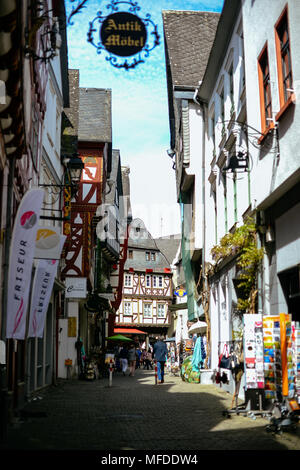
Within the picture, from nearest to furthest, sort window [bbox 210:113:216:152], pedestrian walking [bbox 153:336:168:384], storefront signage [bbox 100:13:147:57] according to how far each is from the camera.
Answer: storefront signage [bbox 100:13:147:57] → pedestrian walking [bbox 153:336:168:384] → window [bbox 210:113:216:152]

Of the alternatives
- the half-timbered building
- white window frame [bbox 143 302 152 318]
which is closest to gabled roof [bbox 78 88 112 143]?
the half-timbered building

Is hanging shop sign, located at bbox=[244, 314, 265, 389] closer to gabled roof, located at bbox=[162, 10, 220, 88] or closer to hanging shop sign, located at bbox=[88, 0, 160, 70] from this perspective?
hanging shop sign, located at bbox=[88, 0, 160, 70]

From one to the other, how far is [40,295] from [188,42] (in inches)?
732

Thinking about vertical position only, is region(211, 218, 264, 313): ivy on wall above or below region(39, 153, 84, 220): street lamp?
below

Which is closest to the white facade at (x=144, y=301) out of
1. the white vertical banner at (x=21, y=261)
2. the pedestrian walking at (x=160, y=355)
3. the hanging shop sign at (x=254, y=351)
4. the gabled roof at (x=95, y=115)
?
the gabled roof at (x=95, y=115)

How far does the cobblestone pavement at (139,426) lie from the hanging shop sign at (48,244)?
9.88ft

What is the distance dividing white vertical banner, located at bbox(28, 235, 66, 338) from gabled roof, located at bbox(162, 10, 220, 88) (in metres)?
14.6

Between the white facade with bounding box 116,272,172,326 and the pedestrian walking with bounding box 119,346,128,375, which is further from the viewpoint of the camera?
the white facade with bounding box 116,272,172,326

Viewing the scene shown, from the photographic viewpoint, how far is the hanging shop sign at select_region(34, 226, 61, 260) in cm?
1198

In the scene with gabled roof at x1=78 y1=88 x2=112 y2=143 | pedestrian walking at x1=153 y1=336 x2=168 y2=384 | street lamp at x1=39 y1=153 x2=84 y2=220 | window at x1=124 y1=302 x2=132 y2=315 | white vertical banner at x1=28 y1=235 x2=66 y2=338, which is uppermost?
gabled roof at x1=78 y1=88 x2=112 y2=143

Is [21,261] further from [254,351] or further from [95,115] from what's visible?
[95,115]

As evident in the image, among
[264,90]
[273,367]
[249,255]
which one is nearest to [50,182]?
[249,255]

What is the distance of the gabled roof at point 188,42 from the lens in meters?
25.6
